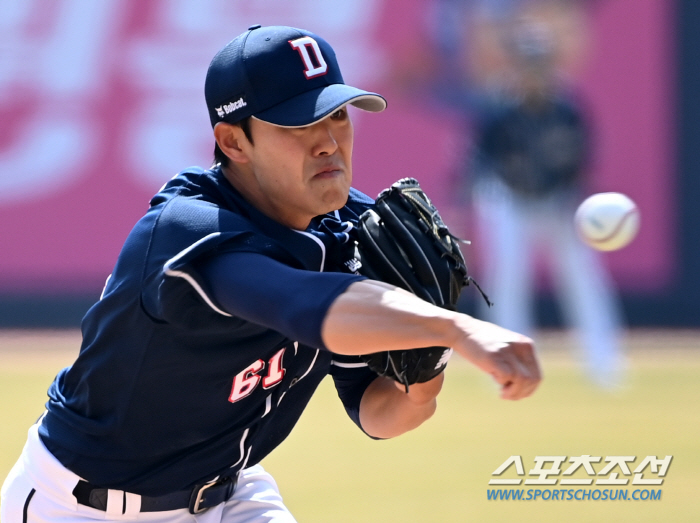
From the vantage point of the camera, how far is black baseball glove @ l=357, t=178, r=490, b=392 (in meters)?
2.34

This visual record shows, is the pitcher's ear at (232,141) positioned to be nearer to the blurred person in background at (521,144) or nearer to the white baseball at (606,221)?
the white baseball at (606,221)

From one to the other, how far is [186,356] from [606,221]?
290 centimetres

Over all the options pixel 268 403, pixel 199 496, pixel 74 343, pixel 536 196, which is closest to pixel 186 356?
pixel 268 403

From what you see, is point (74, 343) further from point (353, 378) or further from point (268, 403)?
point (268, 403)

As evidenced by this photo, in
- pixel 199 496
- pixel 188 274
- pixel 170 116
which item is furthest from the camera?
pixel 170 116

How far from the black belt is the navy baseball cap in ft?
3.05

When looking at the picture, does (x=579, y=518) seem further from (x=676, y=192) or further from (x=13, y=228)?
(x=13, y=228)

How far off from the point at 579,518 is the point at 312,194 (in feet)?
9.71

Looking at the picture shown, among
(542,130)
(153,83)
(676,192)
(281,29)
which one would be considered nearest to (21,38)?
(153,83)

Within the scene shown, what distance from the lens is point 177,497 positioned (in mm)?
2428

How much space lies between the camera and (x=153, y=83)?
1072 centimetres

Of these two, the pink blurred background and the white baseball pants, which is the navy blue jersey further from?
the pink blurred background

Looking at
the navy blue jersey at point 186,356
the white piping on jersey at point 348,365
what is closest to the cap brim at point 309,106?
the navy blue jersey at point 186,356

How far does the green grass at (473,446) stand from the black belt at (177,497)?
2.14 metres
